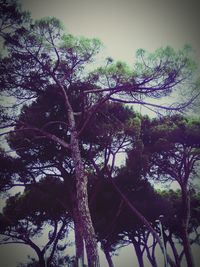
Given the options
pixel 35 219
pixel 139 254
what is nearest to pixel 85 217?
pixel 35 219

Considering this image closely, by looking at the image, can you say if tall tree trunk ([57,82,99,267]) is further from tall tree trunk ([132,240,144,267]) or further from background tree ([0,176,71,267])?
tall tree trunk ([132,240,144,267])

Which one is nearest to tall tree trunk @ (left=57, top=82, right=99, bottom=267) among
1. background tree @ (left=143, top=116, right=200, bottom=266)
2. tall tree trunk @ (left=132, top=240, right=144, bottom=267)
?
background tree @ (left=143, top=116, right=200, bottom=266)

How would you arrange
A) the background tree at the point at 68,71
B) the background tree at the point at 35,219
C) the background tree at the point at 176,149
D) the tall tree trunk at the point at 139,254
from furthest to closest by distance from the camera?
1. the tall tree trunk at the point at 139,254
2. the background tree at the point at 35,219
3. the background tree at the point at 176,149
4. the background tree at the point at 68,71

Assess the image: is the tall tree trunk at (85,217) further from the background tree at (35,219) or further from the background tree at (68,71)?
the background tree at (35,219)

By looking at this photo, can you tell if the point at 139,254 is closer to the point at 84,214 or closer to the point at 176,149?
the point at 176,149

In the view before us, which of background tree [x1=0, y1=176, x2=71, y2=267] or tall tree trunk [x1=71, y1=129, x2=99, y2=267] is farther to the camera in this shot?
background tree [x1=0, y1=176, x2=71, y2=267]

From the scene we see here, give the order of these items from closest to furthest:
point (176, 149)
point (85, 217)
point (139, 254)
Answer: point (85, 217), point (176, 149), point (139, 254)

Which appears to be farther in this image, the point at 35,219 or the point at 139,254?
the point at 139,254

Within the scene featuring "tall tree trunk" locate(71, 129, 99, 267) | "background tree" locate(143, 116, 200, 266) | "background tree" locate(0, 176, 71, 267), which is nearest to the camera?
"tall tree trunk" locate(71, 129, 99, 267)

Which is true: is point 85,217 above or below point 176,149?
below

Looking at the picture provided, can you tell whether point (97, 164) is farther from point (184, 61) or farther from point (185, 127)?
point (184, 61)

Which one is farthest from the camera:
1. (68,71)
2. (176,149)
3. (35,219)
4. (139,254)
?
(139,254)

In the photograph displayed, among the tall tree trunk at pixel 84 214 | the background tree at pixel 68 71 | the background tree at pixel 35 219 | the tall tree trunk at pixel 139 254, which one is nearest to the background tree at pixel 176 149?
the background tree at pixel 68 71

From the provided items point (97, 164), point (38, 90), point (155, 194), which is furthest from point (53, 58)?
point (155, 194)
